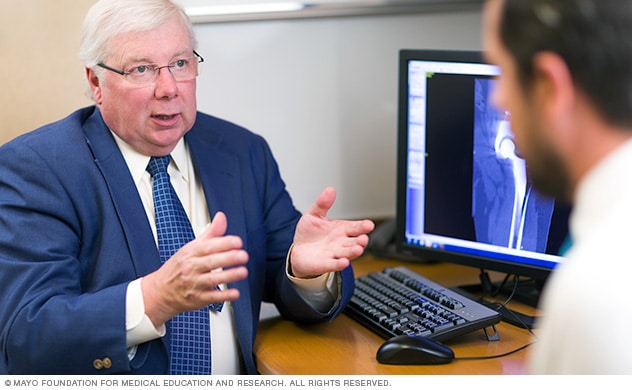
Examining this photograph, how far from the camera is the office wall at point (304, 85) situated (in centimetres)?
190

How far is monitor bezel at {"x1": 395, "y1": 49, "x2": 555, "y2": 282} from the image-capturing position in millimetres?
1676

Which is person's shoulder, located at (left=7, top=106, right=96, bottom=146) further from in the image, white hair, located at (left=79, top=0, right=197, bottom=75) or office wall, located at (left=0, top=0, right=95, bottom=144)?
office wall, located at (left=0, top=0, right=95, bottom=144)

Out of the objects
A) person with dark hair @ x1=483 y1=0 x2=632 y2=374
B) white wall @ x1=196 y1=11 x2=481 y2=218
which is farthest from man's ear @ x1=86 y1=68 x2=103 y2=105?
person with dark hair @ x1=483 y1=0 x2=632 y2=374

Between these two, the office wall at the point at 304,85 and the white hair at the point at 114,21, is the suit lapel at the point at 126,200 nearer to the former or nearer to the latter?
the white hair at the point at 114,21

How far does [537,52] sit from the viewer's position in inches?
34.2

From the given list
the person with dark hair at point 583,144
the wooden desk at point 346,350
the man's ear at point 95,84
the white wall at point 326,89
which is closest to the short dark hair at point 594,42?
the person with dark hair at point 583,144

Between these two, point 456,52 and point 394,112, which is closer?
point 456,52

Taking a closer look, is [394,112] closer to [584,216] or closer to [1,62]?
[1,62]

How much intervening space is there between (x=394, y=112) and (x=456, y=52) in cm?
57

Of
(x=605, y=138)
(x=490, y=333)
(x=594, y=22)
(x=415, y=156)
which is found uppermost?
(x=594, y=22)

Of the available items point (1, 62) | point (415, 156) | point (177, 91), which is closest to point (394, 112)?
point (415, 156)

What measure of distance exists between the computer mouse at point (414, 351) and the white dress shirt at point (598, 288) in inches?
22.9

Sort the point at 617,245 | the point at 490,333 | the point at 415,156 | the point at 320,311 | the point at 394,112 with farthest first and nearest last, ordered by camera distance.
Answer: the point at 394,112 < the point at 415,156 < the point at 320,311 < the point at 490,333 < the point at 617,245

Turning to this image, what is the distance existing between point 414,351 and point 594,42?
0.74 m
